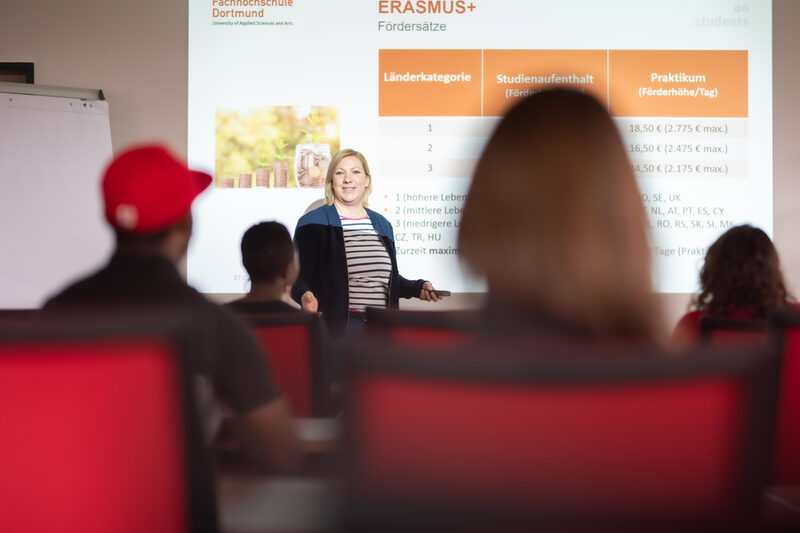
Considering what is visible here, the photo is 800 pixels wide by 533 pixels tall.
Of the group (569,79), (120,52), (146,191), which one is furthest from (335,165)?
(146,191)

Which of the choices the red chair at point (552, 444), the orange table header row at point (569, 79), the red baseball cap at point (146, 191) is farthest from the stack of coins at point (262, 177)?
the red chair at point (552, 444)

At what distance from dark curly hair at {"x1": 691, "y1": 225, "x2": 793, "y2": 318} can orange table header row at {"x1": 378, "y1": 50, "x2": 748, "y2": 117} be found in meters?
2.34

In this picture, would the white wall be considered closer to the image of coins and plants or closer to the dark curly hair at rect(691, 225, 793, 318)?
the image of coins and plants

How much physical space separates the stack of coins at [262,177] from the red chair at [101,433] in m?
3.68

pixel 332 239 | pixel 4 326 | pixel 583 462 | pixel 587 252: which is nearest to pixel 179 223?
pixel 4 326

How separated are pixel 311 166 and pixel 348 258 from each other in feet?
3.02

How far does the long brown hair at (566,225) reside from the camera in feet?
2.60

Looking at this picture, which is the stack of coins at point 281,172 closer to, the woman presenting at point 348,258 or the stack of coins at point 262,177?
the stack of coins at point 262,177

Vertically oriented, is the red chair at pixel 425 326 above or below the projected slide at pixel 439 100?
below

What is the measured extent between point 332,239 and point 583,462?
126 inches

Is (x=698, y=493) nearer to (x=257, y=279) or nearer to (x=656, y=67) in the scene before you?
(x=257, y=279)

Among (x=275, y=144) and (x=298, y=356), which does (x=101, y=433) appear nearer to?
(x=298, y=356)

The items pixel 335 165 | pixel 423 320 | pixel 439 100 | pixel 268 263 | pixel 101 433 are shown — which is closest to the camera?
pixel 101 433

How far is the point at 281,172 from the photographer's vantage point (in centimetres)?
434
